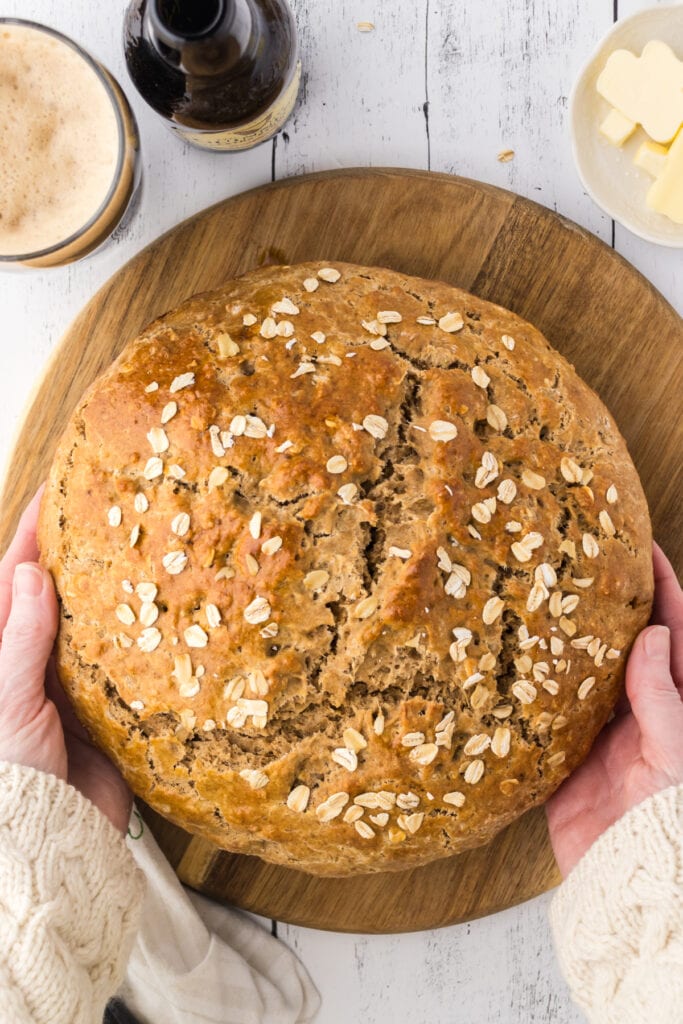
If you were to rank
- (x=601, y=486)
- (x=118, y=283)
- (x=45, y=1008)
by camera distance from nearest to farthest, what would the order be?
(x=45, y=1008) → (x=601, y=486) → (x=118, y=283)

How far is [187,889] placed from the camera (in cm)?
208

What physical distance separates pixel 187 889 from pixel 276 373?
1.18 meters

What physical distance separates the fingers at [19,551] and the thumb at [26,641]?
135 mm

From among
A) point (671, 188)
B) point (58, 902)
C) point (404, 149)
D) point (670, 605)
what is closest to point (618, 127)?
point (671, 188)

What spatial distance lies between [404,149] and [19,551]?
1.24m

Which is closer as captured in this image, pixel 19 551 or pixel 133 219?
pixel 19 551

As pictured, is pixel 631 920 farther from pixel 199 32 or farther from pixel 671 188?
pixel 199 32

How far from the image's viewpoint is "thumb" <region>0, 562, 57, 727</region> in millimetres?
1690

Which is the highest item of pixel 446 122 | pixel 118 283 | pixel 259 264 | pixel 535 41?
pixel 535 41

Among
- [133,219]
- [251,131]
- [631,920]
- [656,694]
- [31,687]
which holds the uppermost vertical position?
[251,131]

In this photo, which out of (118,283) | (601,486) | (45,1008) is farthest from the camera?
(118,283)

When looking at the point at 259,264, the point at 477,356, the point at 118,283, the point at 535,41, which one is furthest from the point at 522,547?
the point at 535,41

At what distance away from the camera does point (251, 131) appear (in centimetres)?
192

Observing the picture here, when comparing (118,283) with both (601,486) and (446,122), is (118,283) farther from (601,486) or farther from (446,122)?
(601,486)
